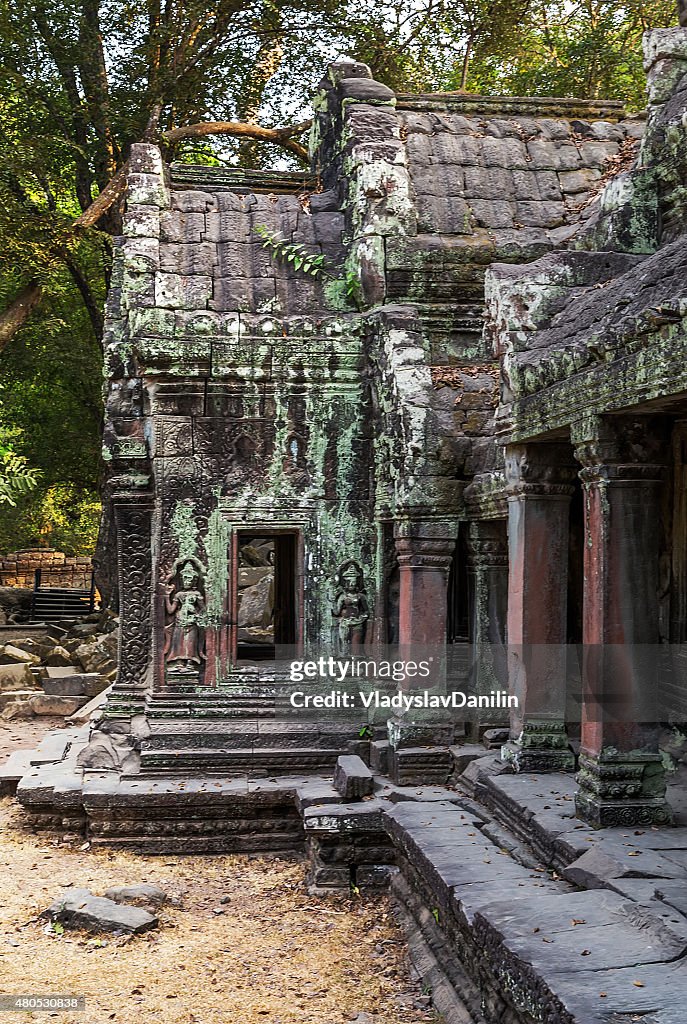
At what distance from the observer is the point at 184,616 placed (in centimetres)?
990

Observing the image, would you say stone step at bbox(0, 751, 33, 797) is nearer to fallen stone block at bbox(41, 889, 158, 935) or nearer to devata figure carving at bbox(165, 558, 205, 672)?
devata figure carving at bbox(165, 558, 205, 672)

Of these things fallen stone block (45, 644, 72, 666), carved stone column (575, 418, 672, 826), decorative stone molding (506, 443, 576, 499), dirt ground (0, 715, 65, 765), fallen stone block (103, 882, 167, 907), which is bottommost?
fallen stone block (103, 882, 167, 907)

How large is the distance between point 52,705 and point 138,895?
28.4ft

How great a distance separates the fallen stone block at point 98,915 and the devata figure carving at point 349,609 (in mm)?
3440

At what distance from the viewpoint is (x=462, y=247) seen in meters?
10.1

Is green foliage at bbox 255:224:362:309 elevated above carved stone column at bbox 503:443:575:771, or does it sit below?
above

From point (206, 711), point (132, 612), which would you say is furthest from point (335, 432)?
point (206, 711)

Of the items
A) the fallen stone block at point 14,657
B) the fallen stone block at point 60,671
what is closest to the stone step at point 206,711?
the fallen stone block at point 60,671

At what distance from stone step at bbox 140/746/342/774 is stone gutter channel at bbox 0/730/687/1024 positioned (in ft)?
0.43

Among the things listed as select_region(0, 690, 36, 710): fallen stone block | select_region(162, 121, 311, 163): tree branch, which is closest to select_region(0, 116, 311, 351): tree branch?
select_region(162, 121, 311, 163): tree branch

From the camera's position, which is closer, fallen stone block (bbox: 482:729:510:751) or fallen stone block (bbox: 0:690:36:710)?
fallen stone block (bbox: 482:729:510:751)

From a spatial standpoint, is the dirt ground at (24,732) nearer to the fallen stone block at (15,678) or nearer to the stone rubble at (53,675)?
the stone rubble at (53,675)

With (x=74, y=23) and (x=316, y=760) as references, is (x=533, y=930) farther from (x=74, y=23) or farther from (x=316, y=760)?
(x=74, y=23)

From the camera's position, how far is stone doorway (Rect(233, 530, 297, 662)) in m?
13.0
